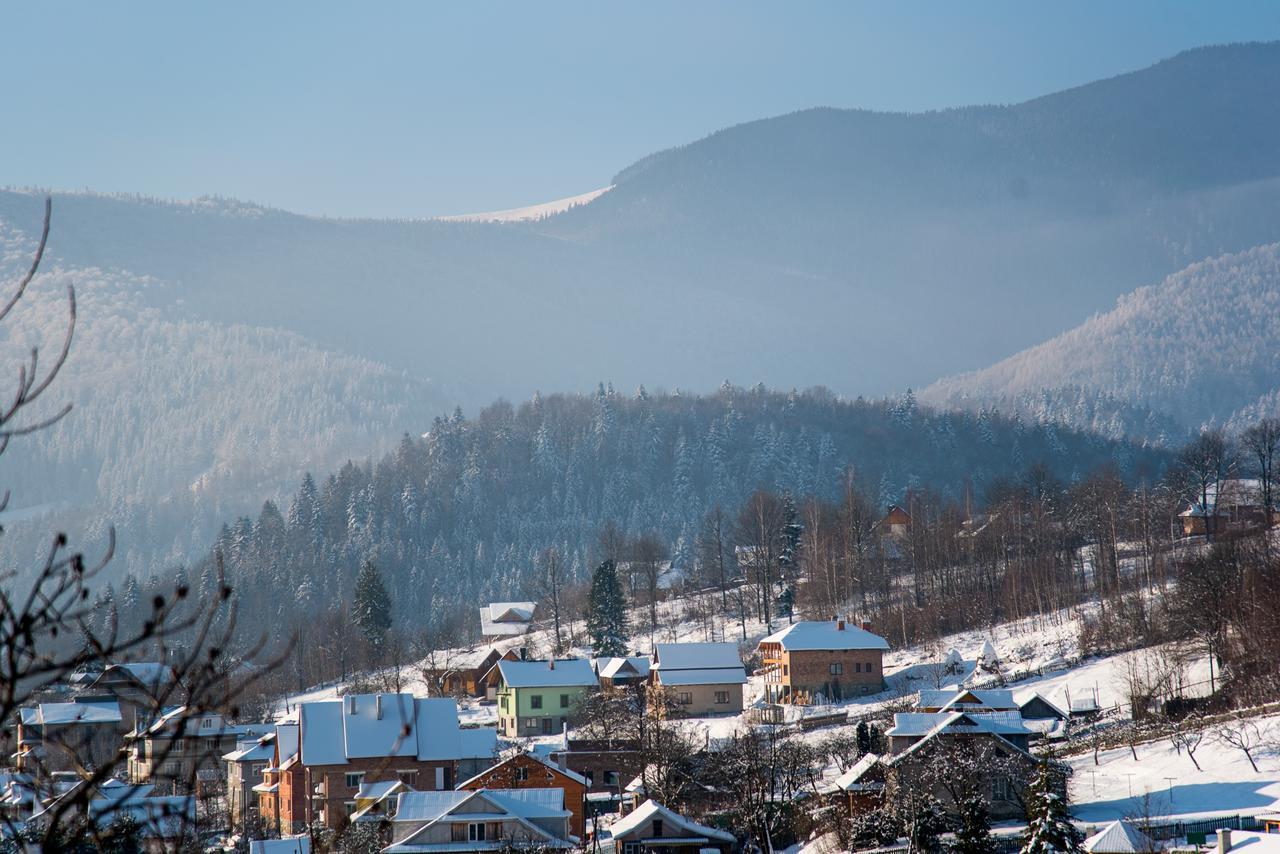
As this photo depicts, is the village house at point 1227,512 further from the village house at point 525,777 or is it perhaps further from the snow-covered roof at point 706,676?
the village house at point 525,777

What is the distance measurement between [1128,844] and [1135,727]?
1892cm

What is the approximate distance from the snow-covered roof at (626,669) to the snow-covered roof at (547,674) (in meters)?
2.00

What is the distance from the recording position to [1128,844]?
3466 cm

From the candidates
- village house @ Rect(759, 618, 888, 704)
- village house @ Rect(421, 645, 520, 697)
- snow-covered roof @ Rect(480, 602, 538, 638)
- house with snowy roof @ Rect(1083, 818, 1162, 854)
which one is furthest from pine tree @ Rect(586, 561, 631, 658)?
house with snowy roof @ Rect(1083, 818, 1162, 854)

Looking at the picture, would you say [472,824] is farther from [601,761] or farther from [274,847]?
[601,761]

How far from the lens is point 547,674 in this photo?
73.8m

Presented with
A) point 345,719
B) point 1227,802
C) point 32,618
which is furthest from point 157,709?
point 345,719

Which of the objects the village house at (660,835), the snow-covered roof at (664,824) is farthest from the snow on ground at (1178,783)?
the village house at (660,835)

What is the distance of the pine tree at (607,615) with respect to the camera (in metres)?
88.4

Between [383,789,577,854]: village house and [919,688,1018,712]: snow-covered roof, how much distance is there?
15.5m

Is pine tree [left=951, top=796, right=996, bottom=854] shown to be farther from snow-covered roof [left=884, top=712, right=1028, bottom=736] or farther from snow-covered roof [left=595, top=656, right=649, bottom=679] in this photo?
snow-covered roof [left=595, top=656, right=649, bottom=679]

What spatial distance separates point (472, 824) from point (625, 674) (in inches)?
1353

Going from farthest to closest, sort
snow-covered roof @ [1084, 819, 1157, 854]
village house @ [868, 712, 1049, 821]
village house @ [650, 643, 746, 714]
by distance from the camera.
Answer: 1. village house @ [650, 643, 746, 714]
2. village house @ [868, 712, 1049, 821]
3. snow-covered roof @ [1084, 819, 1157, 854]

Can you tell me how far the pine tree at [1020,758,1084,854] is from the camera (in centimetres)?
3281
